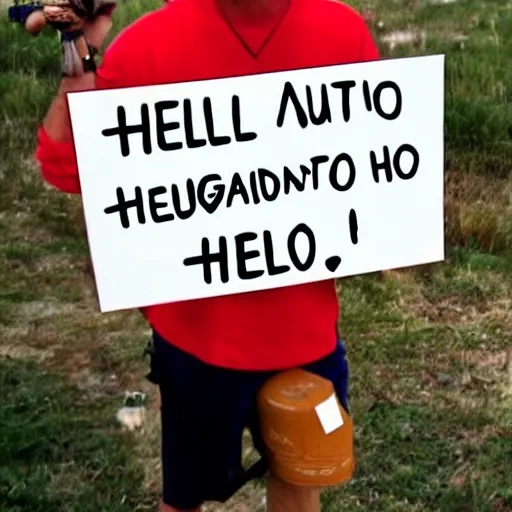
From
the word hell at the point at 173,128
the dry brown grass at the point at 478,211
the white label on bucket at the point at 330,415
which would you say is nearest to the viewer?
the word hell at the point at 173,128

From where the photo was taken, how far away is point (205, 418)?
1.82 m

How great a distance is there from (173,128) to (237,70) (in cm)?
15

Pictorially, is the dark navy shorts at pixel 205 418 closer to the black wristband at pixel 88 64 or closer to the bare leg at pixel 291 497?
the bare leg at pixel 291 497

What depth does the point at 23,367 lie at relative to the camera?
3.42m

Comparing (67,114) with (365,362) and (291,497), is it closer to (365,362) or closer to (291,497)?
(291,497)

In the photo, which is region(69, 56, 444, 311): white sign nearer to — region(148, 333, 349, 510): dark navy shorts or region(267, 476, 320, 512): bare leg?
region(148, 333, 349, 510): dark navy shorts

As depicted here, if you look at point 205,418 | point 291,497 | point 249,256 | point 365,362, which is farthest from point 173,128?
point 365,362

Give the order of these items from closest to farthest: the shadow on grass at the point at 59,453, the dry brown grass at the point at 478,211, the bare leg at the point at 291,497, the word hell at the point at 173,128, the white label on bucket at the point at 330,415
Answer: the word hell at the point at 173,128 → the white label on bucket at the point at 330,415 → the bare leg at the point at 291,497 → the shadow on grass at the point at 59,453 → the dry brown grass at the point at 478,211

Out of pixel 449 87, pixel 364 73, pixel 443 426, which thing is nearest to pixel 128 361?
pixel 443 426

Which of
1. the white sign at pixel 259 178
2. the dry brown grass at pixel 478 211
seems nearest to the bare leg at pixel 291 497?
the white sign at pixel 259 178

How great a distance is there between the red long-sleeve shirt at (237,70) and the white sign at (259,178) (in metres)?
0.04

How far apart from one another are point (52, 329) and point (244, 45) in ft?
7.70

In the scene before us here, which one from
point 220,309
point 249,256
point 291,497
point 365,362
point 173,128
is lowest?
point 365,362

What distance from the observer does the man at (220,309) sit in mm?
1604
